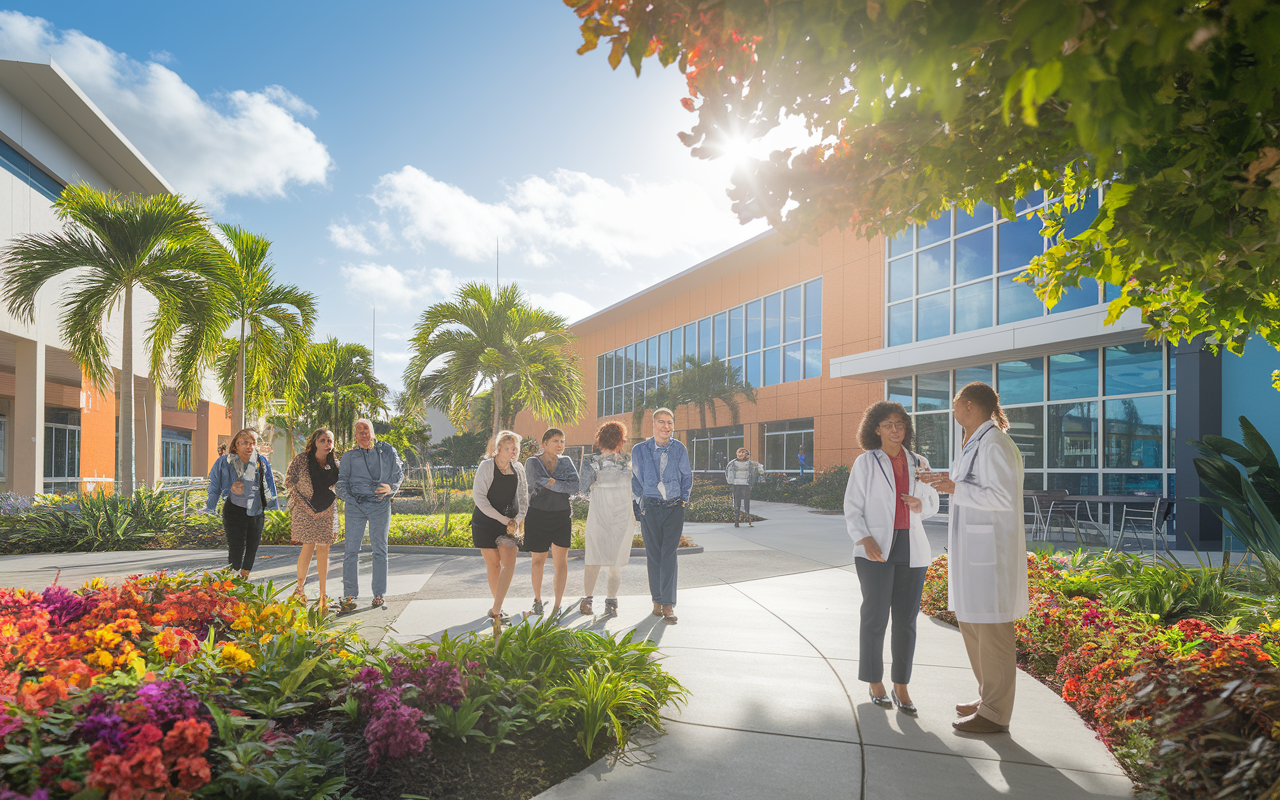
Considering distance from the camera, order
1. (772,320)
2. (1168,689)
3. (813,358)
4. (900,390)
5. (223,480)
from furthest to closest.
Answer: (772,320), (813,358), (900,390), (223,480), (1168,689)

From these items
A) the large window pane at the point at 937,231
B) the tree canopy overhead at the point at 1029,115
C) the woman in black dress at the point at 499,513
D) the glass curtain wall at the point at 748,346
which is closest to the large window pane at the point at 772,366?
the glass curtain wall at the point at 748,346

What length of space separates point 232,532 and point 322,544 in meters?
0.92

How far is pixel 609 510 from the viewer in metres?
6.70

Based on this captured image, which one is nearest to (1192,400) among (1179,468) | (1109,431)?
(1179,468)

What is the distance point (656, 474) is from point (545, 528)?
1.13 meters

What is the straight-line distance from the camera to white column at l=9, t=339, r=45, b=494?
1440 centimetres

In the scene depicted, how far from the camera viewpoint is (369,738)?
2.99m

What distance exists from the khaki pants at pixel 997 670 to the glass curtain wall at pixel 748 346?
23.3 metres

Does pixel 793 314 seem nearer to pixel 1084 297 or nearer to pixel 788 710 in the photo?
pixel 1084 297

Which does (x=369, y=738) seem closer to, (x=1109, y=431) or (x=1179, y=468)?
(x=1179, y=468)

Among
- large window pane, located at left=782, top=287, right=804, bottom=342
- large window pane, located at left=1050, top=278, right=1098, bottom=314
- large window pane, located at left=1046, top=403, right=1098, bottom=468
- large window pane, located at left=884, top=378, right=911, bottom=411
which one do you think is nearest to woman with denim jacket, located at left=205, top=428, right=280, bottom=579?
large window pane, located at left=1050, top=278, right=1098, bottom=314

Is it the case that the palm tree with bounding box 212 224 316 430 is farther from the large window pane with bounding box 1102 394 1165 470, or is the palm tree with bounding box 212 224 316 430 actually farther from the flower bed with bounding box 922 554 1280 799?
the large window pane with bounding box 1102 394 1165 470

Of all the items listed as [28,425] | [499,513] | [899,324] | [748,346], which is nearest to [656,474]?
[499,513]

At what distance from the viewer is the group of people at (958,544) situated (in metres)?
3.75
